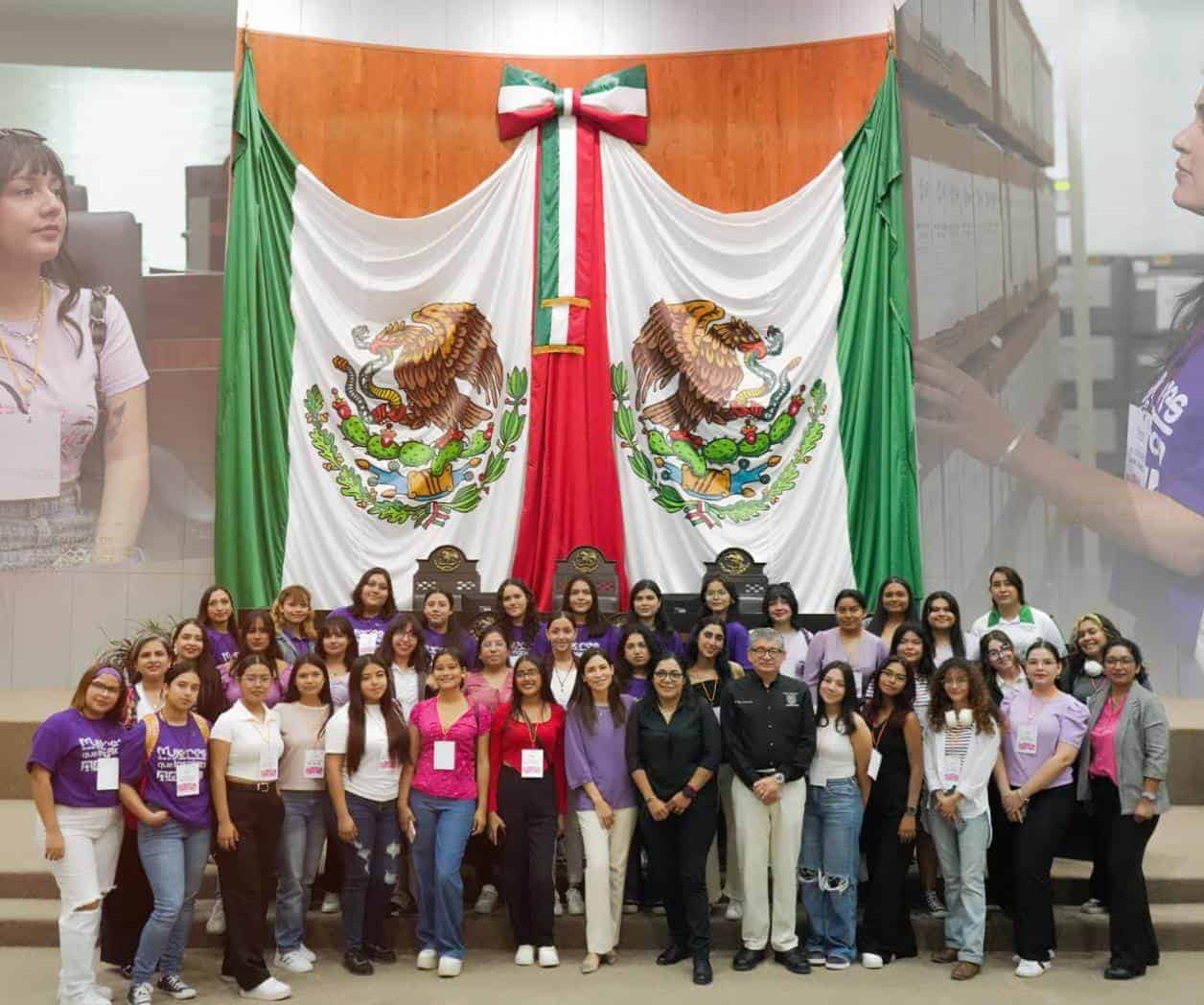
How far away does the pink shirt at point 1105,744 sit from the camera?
204 inches

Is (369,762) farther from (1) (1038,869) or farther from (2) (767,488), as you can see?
(2) (767,488)

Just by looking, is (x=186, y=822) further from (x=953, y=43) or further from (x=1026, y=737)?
(x=953, y=43)

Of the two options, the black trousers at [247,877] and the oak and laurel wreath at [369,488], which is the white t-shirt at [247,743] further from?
the oak and laurel wreath at [369,488]

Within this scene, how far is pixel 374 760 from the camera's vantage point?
511 cm

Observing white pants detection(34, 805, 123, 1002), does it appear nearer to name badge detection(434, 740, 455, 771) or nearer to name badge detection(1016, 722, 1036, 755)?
name badge detection(434, 740, 455, 771)

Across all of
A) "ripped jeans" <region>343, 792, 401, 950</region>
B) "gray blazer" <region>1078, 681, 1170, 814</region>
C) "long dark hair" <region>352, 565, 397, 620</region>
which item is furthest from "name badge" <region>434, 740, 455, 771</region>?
"gray blazer" <region>1078, 681, 1170, 814</region>

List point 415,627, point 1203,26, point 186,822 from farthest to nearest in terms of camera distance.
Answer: point 1203,26 < point 415,627 < point 186,822

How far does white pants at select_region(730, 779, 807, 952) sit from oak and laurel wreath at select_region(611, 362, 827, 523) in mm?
3060

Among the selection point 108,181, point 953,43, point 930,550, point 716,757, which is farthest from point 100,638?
point 953,43

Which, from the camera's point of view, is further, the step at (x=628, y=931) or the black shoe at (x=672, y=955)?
the step at (x=628, y=931)

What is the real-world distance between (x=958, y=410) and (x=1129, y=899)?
3.52 metres

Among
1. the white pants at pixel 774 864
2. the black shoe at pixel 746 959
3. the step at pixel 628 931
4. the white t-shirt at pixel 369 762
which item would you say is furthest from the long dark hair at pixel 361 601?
the black shoe at pixel 746 959

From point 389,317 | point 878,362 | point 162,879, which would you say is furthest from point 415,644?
point 878,362

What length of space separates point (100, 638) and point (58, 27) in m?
3.67
